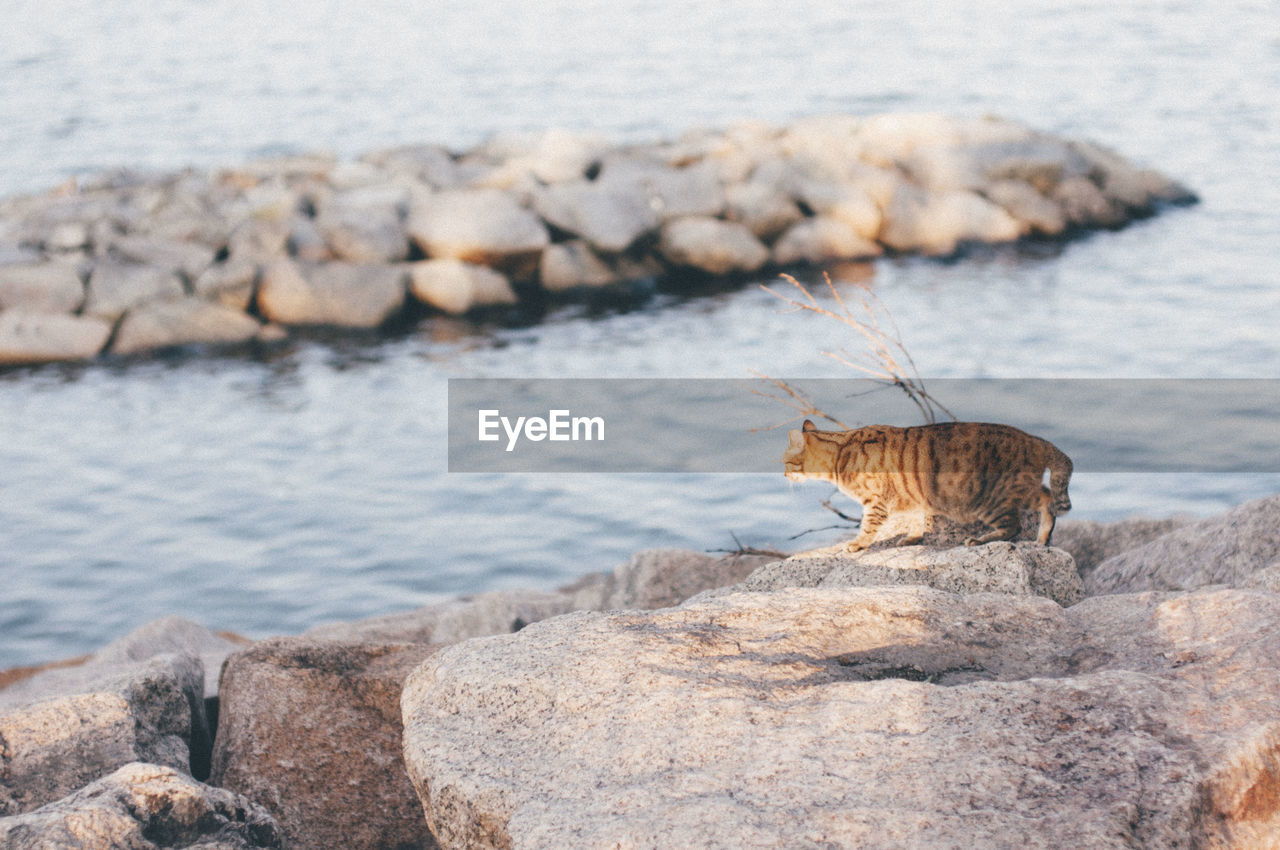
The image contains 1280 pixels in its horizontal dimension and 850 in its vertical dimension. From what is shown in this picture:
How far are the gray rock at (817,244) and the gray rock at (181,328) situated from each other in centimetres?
589

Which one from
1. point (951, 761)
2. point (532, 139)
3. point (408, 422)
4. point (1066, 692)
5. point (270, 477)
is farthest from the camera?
point (532, 139)

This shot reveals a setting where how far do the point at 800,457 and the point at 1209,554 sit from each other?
144cm

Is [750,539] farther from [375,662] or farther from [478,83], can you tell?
[478,83]

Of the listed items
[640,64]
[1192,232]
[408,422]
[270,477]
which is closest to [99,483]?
[270,477]

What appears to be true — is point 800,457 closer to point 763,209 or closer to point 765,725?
point 765,725

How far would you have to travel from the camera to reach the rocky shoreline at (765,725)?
2.37 meters

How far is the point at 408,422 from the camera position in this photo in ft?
34.4

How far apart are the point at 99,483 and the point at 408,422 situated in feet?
8.00

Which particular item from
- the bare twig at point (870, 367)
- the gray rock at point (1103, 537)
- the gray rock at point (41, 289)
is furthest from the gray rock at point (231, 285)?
the gray rock at point (1103, 537)

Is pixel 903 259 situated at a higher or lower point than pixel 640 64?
lower

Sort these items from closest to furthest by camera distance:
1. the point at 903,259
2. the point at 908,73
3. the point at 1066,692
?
the point at 1066,692 → the point at 903,259 → the point at 908,73

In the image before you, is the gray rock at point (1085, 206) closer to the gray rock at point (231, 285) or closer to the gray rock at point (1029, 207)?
the gray rock at point (1029, 207)

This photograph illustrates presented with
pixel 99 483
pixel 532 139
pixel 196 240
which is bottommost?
pixel 99 483
